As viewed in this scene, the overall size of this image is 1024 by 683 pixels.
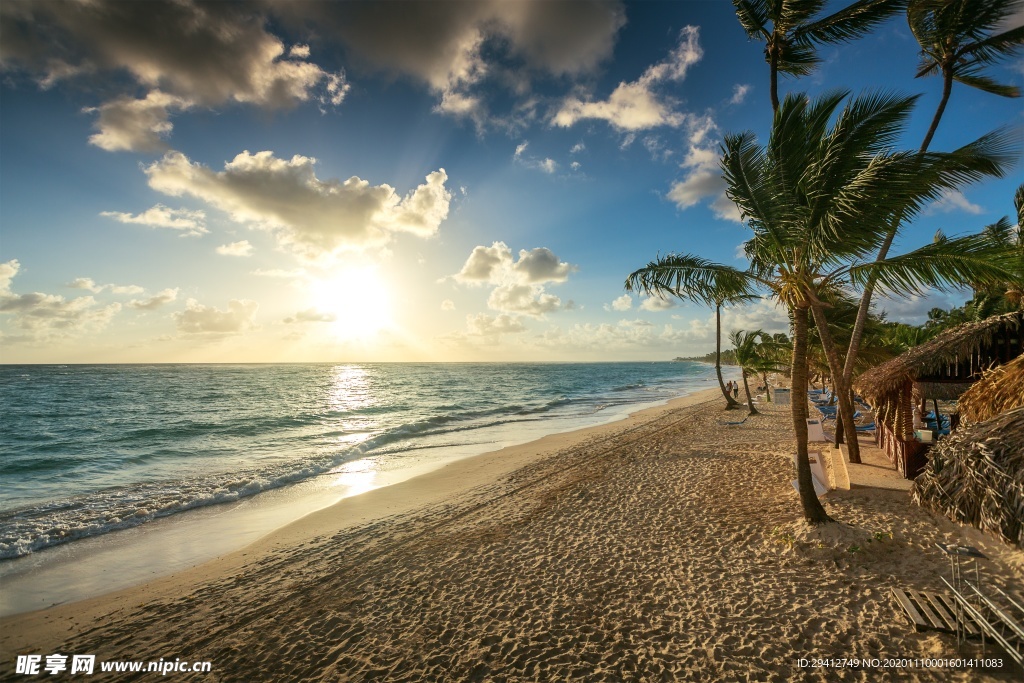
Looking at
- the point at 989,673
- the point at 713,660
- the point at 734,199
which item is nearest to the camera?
the point at 989,673

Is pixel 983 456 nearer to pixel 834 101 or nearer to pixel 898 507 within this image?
pixel 898 507

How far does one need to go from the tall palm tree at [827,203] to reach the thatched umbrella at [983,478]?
5.22 feet

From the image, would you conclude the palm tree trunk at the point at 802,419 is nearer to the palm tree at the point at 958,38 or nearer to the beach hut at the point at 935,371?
the beach hut at the point at 935,371

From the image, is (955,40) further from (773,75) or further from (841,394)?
(841,394)

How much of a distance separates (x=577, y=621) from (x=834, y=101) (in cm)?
769

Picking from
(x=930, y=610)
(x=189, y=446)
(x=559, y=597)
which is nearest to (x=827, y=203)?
(x=930, y=610)

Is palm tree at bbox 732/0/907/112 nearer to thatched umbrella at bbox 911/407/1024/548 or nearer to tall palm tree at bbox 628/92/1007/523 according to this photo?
tall palm tree at bbox 628/92/1007/523

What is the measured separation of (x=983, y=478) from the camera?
18.3 feet

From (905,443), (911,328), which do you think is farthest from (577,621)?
(911,328)

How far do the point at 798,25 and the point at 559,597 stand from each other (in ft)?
38.7

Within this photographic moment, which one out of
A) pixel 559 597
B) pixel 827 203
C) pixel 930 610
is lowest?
pixel 559 597

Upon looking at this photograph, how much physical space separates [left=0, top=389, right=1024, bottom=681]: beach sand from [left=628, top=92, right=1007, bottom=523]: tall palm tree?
1.45m

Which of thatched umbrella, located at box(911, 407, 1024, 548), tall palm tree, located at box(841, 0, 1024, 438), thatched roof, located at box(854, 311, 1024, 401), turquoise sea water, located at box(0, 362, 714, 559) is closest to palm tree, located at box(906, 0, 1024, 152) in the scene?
tall palm tree, located at box(841, 0, 1024, 438)

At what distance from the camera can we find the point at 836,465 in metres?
8.38
